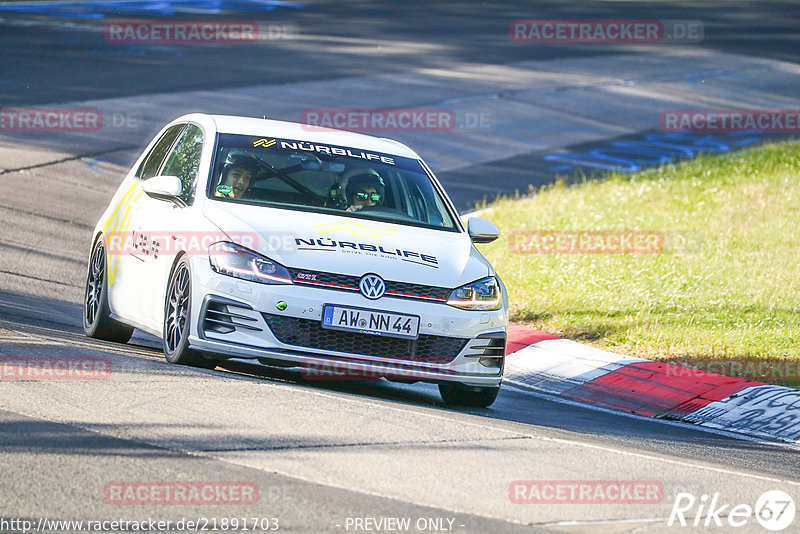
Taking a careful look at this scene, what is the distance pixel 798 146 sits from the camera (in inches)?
853

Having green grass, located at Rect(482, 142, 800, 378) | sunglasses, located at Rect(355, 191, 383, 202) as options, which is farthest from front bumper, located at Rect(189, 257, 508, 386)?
green grass, located at Rect(482, 142, 800, 378)

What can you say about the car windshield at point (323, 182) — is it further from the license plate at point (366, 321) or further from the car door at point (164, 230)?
the license plate at point (366, 321)

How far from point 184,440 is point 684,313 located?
21.8 ft

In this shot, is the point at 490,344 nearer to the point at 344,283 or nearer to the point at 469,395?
the point at 469,395

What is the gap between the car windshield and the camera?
841 cm

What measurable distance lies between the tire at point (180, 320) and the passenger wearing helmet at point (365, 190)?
1264mm

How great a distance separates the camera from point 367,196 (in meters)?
8.72

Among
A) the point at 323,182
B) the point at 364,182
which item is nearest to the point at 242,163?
the point at 323,182

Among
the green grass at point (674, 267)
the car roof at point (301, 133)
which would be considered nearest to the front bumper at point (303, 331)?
the car roof at point (301, 133)

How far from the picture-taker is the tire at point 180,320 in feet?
25.2

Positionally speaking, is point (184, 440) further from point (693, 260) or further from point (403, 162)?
point (693, 260)

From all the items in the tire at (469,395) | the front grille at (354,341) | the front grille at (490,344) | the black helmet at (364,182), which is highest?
the black helmet at (364,182)

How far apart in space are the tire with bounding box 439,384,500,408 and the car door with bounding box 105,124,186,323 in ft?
7.00

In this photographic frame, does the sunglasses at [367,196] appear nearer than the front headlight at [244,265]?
No
